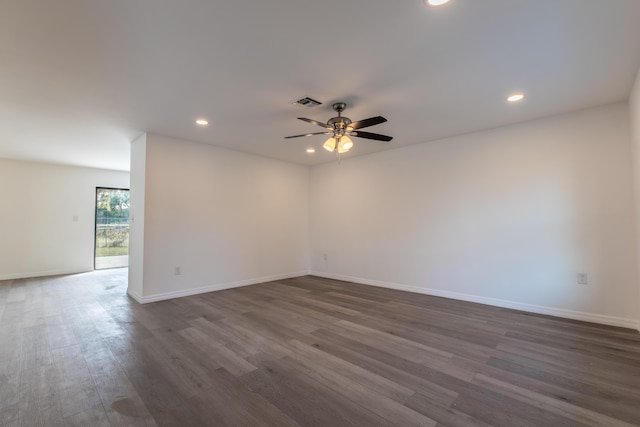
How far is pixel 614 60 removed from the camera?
2328 millimetres

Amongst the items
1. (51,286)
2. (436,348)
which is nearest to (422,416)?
(436,348)

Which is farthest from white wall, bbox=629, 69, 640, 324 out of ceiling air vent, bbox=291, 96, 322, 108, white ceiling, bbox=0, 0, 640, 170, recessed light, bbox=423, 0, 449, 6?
→ ceiling air vent, bbox=291, 96, 322, 108

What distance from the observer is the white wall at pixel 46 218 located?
18.8ft

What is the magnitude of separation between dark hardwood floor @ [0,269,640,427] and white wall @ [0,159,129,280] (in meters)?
2.72

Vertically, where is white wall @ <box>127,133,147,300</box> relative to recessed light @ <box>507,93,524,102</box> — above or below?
below

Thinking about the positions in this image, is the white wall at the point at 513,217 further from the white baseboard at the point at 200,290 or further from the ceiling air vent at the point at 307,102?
the ceiling air vent at the point at 307,102

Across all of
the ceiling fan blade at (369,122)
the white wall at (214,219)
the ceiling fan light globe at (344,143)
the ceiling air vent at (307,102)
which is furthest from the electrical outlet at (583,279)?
the white wall at (214,219)

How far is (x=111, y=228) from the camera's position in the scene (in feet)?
23.2

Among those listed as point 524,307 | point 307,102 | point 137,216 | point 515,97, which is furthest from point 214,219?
A: point 524,307

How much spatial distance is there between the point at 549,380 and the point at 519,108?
2.83 meters

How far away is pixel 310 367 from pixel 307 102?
255cm

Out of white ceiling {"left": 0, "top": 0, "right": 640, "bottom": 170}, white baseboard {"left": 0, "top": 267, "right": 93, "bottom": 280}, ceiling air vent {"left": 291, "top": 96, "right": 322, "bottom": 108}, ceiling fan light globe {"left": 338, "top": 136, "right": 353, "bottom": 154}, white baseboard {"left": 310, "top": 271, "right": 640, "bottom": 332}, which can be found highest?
white ceiling {"left": 0, "top": 0, "right": 640, "bottom": 170}

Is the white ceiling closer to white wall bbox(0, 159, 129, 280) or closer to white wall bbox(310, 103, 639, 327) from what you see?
white wall bbox(310, 103, 639, 327)

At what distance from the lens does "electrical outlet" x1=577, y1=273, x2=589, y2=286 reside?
326 cm
